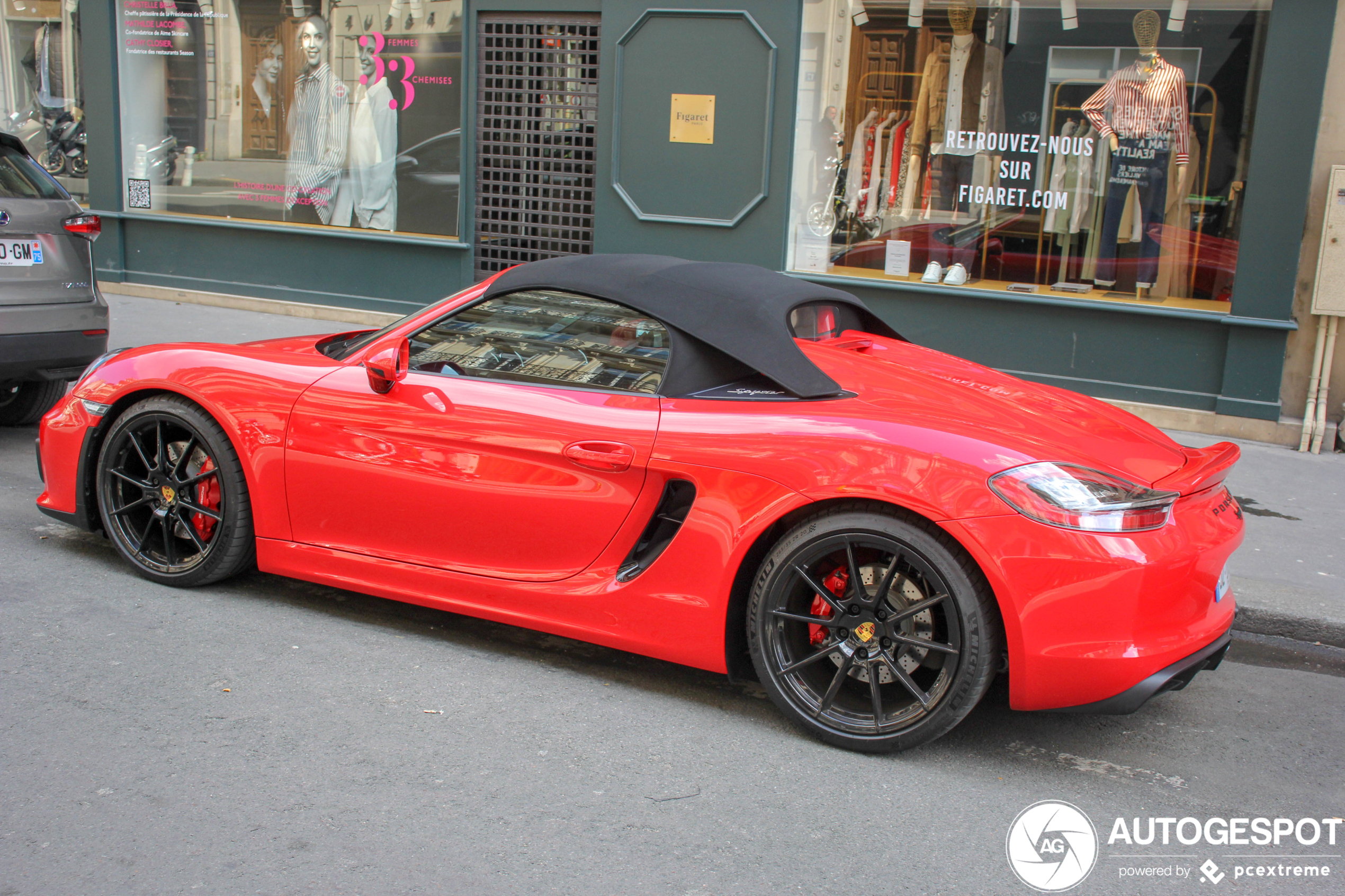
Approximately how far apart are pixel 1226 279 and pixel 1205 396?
2.90 feet

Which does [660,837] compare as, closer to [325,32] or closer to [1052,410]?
[1052,410]

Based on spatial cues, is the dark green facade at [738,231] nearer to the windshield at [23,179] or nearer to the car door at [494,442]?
the windshield at [23,179]

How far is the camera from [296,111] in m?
11.6

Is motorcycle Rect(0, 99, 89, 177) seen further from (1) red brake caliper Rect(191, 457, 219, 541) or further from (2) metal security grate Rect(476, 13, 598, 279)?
(1) red brake caliper Rect(191, 457, 219, 541)

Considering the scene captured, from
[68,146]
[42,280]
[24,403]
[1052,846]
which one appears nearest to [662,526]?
[1052,846]

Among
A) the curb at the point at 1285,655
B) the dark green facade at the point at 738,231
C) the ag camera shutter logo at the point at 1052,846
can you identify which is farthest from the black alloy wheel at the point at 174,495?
the dark green facade at the point at 738,231

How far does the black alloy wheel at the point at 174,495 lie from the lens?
4219mm

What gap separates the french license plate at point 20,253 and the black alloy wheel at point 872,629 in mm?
4760

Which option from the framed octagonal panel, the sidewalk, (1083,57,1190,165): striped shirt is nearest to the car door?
the sidewalk

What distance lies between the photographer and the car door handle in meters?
3.54

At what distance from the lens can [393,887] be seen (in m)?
2.58

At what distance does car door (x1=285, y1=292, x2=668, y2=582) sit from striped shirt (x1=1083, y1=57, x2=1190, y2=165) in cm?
643

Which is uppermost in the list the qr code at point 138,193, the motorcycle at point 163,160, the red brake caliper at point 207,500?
the motorcycle at point 163,160

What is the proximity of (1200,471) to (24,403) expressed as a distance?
22.2 feet
